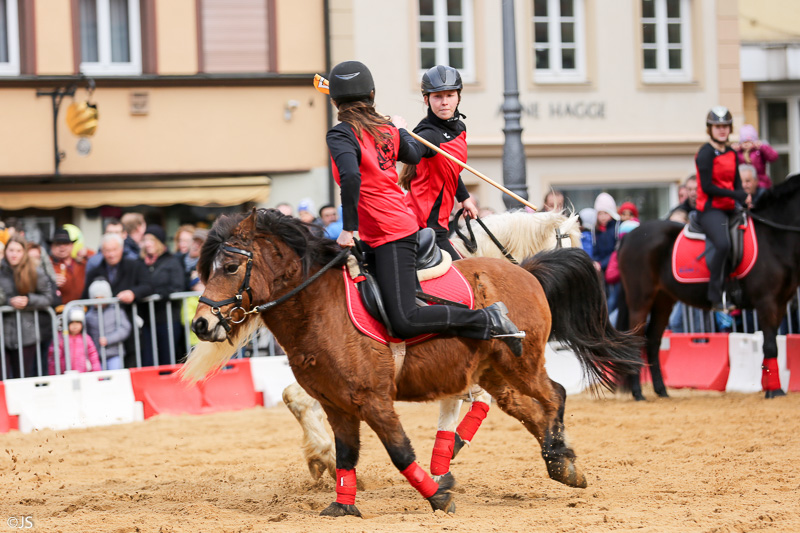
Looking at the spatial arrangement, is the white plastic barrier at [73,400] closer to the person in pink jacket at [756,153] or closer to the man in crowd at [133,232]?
the man in crowd at [133,232]

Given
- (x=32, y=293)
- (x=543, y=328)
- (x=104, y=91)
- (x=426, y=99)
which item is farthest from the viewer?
(x=104, y=91)

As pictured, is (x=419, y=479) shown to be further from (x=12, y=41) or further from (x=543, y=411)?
(x=12, y=41)

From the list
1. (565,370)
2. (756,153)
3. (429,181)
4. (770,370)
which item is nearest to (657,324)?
(565,370)

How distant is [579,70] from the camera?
20.5 meters

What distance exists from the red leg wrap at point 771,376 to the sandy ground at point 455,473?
0.19 m

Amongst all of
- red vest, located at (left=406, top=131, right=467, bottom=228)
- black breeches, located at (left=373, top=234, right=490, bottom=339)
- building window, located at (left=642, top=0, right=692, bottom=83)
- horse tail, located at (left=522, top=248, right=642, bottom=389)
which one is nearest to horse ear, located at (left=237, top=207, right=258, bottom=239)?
black breeches, located at (left=373, top=234, right=490, bottom=339)

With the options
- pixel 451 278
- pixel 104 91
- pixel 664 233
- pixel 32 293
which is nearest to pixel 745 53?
pixel 664 233

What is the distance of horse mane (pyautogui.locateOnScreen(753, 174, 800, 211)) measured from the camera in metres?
11.3

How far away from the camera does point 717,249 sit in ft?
37.3

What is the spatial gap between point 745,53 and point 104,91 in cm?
1233

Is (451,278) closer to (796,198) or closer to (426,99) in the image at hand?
(426,99)

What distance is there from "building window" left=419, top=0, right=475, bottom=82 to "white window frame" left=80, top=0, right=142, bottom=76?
4.96 m

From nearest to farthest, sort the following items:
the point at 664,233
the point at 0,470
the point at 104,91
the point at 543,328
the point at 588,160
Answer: the point at 543,328
the point at 0,470
the point at 664,233
the point at 104,91
the point at 588,160

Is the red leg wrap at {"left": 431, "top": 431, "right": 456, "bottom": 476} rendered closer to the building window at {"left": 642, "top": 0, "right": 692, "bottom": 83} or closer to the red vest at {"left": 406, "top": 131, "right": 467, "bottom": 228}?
the red vest at {"left": 406, "top": 131, "right": 467, "bottom": 228}
